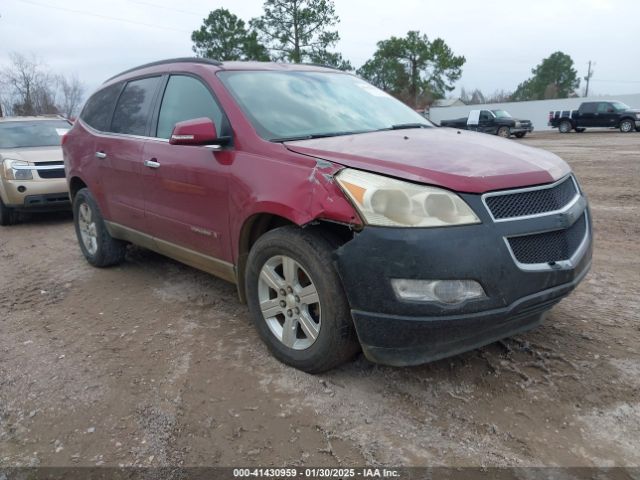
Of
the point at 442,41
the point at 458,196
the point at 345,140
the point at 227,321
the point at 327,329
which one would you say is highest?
the point at 442,41

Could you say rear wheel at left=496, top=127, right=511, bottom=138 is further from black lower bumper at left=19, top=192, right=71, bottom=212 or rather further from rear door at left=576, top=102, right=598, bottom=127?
black lower bumper at left=19, top=192, right=71, bottom=212

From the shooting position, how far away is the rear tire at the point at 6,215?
7918 mm

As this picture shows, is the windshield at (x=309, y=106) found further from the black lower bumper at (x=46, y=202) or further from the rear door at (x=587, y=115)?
the rear door at (x=587, y=115)

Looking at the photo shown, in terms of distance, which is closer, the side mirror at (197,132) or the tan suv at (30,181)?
the side mirror at (197,132)

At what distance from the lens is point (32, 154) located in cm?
795

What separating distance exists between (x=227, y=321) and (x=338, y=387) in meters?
1.26

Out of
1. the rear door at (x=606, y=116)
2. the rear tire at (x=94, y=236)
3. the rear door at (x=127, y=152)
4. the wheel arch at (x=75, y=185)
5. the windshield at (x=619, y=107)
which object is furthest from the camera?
the rear door at (x=606, y=116)

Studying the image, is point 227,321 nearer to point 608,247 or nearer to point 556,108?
point 608,247

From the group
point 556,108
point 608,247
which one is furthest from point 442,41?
point 608,247

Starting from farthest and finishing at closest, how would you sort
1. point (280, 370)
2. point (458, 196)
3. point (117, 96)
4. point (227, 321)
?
1. point (117, 96)
2. point (227, 321)
3. point (280, 370)
4. point (458, 196)

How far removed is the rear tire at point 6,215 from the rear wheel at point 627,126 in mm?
28704

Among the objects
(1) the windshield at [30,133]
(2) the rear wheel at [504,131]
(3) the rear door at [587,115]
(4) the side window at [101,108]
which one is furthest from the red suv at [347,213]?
(3) the rear door at [587,115]

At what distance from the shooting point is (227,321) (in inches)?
153

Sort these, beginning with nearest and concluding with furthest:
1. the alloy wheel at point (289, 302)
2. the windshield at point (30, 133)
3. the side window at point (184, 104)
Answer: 1. the alloy wheel at point (289, 302)
2. the side window at point (184, 104)
3. the windshield at point (30, 133)
